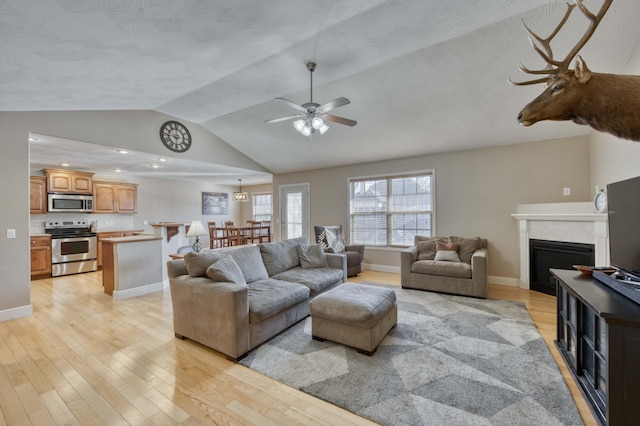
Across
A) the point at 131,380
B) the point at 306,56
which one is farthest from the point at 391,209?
the point at 131,380

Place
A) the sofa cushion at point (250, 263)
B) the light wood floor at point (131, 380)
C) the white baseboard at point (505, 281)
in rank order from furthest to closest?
1. the white baseboard at point (505, 281)
2. the sofa cushion at point (250, 263)
3. the light wood floor at point (131, 380)

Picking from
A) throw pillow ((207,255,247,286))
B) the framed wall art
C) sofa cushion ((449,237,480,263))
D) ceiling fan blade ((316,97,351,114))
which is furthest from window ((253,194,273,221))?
ceiling fan blade ((316,97,351,114))

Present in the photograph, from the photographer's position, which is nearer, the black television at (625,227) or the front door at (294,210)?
the black television at (625,227)

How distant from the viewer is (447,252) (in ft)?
14.2

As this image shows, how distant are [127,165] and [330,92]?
186 inches

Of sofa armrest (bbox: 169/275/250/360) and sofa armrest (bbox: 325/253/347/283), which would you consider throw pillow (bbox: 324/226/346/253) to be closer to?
sofa armrest (bbox: 325/253/347/283)

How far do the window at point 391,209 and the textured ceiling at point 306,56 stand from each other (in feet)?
3.84

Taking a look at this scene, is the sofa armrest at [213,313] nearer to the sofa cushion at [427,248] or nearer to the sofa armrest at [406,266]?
the sofa armrest at [406,266]

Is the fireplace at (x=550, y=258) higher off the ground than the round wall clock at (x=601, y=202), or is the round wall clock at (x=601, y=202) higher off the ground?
the round wall clock at (x=601, y=202)

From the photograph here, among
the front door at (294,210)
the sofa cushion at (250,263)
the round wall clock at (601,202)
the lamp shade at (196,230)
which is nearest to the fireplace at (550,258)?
the round wall clock at (601,202)

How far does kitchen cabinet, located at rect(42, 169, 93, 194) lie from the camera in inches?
216

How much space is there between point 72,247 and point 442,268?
289 inches

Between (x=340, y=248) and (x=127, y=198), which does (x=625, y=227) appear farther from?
(x=127, y=198)

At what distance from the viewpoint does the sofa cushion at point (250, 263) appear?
3.09 meters
